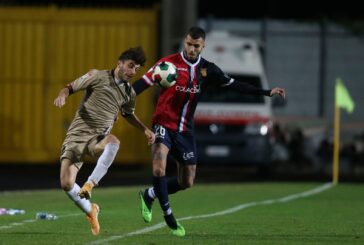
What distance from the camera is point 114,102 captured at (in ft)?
39.2

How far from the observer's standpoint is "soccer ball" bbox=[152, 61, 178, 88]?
11586 millimetres

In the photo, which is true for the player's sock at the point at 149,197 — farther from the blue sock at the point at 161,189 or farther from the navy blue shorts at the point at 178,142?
the navy blue shorts at the point at 178,142

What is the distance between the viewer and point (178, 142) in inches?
468

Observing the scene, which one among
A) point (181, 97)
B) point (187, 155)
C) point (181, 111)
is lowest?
point (187, 155)

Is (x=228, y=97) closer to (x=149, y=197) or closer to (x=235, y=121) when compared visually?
(x=235, y=121)

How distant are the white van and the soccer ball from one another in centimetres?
1393

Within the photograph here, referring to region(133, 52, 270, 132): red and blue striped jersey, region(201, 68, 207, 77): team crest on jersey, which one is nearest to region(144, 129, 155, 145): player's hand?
region(133, 52, 270, 132): red and blue striped jersey

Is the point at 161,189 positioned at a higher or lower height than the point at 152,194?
higher

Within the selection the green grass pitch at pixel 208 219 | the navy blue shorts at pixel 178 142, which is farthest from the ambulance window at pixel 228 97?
the navy blue shorts at pixel 178 142

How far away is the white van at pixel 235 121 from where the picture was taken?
25812 millimetres

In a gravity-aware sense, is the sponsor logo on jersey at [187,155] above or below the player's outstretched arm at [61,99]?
below

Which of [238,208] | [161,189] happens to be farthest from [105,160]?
[238,208]

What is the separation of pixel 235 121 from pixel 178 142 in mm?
14093

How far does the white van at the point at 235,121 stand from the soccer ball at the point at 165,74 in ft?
45.7
